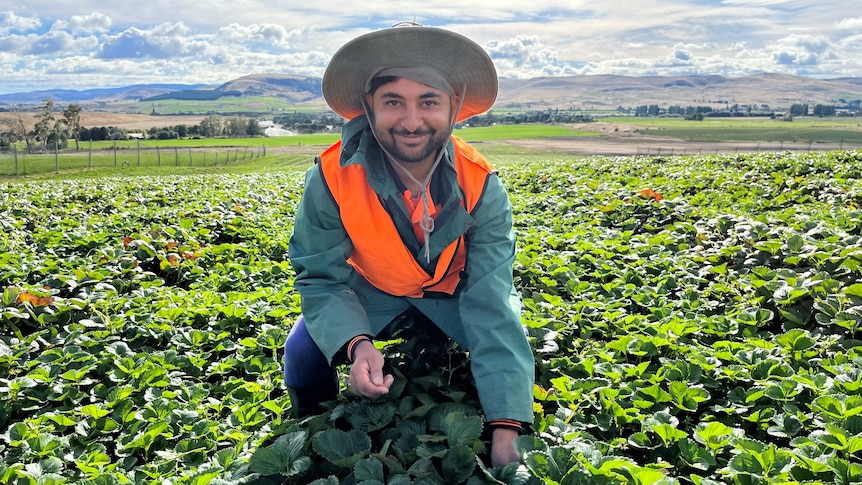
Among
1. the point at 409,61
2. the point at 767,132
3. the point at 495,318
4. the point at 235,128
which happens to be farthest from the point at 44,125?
the point at 767,132

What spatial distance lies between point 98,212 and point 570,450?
8.47 metres

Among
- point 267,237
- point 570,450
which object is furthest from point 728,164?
point 570,450

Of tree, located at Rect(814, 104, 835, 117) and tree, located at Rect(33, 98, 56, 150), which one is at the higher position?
tree, located at Rect(814, 104, 835, 117)

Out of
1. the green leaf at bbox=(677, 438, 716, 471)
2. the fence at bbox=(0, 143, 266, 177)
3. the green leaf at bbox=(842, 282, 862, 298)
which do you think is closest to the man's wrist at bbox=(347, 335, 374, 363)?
the green leaf at bbox=(677, 438, 716, 471)

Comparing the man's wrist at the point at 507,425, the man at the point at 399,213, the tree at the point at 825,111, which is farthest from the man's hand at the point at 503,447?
the tree at the point at 825,111

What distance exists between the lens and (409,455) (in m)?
2.31

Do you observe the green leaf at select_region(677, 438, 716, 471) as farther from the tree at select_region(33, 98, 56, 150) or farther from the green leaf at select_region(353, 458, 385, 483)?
the tree at select_region(33, 98, 56, 150)

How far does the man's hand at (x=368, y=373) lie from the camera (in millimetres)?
2346

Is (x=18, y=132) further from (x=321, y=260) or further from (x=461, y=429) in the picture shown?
(x=461, y=429)

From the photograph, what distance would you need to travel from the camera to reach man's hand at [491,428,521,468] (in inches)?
89.5

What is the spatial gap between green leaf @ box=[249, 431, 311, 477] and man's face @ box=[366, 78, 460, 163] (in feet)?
4.44

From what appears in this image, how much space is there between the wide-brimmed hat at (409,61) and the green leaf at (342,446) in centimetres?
160

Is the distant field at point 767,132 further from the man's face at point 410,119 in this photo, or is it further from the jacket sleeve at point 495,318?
the man's face at point 410,119

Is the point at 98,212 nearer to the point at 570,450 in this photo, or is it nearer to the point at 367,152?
the point at 367,152
